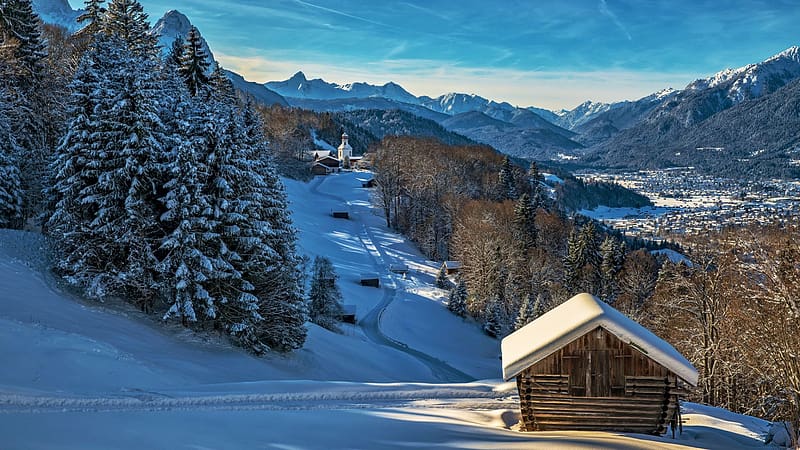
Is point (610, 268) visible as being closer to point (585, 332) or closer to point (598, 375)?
point (598, 375)

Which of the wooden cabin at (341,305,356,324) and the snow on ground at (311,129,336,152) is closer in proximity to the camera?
the wooden cabin at (341,305,356,324)

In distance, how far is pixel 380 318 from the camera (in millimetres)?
38906

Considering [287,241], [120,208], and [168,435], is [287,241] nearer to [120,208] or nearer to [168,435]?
[120,208]

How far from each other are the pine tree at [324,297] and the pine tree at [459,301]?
10.4 meters

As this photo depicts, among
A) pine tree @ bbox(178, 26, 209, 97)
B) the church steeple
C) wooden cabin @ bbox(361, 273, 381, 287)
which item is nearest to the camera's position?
pine tree @ bbox(178, 26, 209, 97)

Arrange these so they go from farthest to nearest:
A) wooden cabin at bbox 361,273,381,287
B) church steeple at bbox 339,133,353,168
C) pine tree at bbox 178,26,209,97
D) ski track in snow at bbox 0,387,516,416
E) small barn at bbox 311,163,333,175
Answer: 1. church steeple at bbox 339,133,353,168
2. small barn at bbox 311,163,333,175
3. wooden cabin at bbox 361,273,381,287
4. pine tree at bbox 178,26,209,97
5. ski track in snow at bbox 0,387,516,416

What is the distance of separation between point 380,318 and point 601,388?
2810 cm

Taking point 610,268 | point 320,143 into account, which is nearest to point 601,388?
point 610,268

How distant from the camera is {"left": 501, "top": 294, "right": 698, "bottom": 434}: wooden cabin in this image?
1128 cm

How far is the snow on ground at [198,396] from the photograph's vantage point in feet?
32.1

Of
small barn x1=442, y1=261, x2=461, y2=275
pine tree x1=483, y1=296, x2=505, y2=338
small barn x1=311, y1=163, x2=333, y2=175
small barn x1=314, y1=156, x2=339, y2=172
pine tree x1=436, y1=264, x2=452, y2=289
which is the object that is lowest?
pine tree x1=483, y1=296, x2=505, y2=338

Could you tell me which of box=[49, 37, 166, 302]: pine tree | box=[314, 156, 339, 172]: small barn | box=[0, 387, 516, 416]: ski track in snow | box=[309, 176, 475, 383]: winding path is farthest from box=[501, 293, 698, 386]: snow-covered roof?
box=[314, 156, 339, 172]: small barn

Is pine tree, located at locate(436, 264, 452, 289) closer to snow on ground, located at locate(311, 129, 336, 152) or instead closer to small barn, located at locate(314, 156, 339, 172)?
small barn, located at locate(314, 156, 339, 172)

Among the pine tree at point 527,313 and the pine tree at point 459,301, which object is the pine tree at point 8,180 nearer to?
the pine tree at point 459,301
